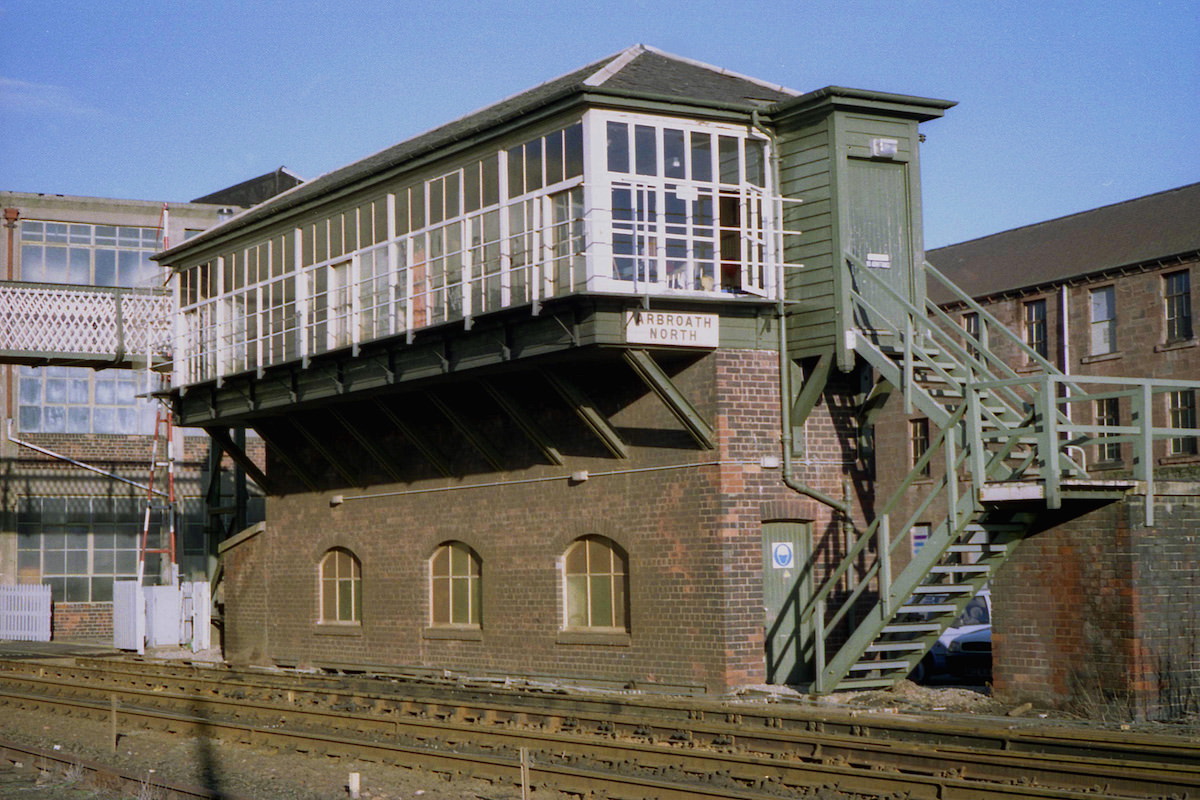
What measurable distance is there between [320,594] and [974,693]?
1286 cm

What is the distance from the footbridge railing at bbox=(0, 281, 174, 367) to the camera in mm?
27156

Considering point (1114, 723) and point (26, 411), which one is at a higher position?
point (26, 411)

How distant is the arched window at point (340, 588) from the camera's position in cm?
2459

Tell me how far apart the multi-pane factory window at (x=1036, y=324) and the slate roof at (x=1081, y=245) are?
2.25 feet

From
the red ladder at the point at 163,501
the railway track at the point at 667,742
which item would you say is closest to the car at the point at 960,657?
the railway track at the point at 667,742

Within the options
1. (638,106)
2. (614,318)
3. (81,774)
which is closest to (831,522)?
(614,318)

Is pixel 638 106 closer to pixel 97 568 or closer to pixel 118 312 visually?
pixel 118 312

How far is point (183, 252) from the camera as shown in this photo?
89.7ft

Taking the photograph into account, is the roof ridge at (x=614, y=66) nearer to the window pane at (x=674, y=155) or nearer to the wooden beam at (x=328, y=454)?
the window pane at (x=674, y=155)

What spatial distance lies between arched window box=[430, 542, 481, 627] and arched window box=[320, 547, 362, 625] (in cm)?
234

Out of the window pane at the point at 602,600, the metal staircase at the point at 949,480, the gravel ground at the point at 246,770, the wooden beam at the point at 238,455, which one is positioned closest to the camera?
the gravel ground at the point at 246,770

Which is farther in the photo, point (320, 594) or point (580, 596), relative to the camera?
point (320, 594)

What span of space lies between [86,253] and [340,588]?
16.5m

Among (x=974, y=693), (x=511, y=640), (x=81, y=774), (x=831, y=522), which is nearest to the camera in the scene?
(x=81, y=774)
